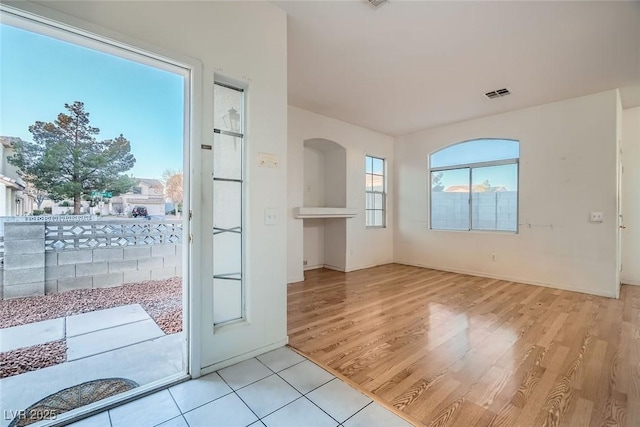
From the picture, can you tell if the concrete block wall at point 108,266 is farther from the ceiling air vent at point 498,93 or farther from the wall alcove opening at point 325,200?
the ceiling air vent at point 498,93

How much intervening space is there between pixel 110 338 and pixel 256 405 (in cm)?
178

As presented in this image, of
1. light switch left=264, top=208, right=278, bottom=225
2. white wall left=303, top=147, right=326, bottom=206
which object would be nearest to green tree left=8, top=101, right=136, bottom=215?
white wall left=303, top=147, right=326, bottom=206

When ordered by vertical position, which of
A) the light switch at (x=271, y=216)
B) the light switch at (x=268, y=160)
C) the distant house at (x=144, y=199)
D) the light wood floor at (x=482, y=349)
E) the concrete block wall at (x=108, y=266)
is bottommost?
the light wood floor at (x=482, y=349)

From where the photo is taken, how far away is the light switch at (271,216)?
7.34 feet

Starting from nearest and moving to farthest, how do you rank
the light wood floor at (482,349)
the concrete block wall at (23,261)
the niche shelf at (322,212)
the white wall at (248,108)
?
the light wood floor at (482,349), the white wall at (248,108), the concrete block wall at (23,261), the niche shelf at (322,212)

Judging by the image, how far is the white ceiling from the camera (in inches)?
91.8

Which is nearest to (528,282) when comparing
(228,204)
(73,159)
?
(228,204)

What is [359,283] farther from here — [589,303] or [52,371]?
[52,371]

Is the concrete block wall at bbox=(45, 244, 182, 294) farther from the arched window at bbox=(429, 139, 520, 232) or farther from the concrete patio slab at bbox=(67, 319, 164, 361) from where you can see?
the arched window at bbox=(429, 139, 520, 232)

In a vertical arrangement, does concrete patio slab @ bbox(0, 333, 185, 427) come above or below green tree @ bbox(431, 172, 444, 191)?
below

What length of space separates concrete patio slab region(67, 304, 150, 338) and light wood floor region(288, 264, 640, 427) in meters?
1.75

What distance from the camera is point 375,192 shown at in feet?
19.8

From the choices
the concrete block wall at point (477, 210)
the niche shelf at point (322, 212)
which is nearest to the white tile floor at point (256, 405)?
the niche shelf at point (322, 212)

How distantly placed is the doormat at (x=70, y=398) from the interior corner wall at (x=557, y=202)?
5355 mm
